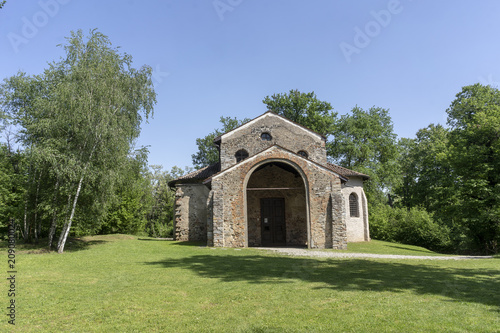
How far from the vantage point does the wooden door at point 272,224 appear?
Answer: 22.6 meters

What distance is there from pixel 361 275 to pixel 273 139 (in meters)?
14.8

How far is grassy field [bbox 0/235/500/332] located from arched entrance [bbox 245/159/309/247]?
1090cm

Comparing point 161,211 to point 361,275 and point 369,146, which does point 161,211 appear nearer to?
point 369,146

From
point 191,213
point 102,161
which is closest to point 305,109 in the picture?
point 191,213

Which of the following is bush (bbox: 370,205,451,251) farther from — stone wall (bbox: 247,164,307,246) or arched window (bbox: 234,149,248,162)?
arched window (bbox: 234,149,248,162)

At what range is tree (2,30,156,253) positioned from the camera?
16.5m

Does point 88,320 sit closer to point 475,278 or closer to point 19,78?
point 475,278

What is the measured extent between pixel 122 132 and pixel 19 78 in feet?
32.4

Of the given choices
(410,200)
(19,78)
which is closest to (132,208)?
(19,78)

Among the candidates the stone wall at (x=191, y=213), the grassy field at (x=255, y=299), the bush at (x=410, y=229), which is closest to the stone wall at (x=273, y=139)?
the stone wall at (x=191, y=213)

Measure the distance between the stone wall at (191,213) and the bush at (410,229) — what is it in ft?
53.7

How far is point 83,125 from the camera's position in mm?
16828

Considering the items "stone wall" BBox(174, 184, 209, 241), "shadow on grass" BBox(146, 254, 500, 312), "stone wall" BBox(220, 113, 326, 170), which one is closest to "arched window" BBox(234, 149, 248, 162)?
"stone wall" BBox(220, 113, 326, 170)

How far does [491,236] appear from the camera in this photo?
896 inches
